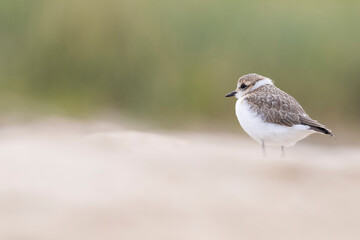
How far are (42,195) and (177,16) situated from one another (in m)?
7.95

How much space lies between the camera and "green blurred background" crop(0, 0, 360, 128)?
1088 cm

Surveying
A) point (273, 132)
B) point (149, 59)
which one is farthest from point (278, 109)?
point (149, 59)

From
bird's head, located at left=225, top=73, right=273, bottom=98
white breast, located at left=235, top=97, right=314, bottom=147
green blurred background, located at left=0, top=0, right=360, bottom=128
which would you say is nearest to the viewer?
white breast, located at left=235, top=97, right=314, bottom=147

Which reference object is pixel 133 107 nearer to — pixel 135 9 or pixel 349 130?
pixel 135 9

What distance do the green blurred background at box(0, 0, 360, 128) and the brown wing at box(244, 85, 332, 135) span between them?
13.1 ft

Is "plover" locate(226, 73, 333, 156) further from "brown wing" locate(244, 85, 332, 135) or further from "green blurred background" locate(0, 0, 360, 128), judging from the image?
"green blurred background" locate(0, 0, 360, 128)

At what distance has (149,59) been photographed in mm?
10914

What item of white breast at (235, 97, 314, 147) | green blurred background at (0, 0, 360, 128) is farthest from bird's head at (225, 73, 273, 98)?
green blurred background at (0, 0, 360, 128)

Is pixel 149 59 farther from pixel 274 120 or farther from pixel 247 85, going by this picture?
pixel 274 120

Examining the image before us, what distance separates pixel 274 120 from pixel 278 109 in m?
0.18

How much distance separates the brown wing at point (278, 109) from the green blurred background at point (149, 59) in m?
4.00

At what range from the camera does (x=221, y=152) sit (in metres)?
4.54

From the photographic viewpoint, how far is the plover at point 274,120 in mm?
6258

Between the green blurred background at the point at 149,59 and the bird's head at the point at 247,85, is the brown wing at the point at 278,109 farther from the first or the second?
the green blurred background at the point at 149,59
